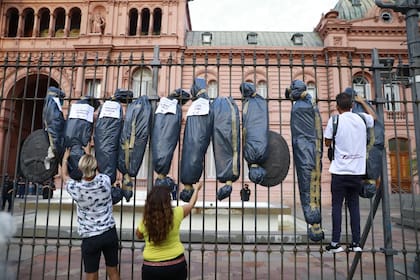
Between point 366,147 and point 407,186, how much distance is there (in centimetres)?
1956

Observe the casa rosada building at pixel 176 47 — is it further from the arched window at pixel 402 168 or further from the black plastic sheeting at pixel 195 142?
the black plastic sheeting at pixel 195 142

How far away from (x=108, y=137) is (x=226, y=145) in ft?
4.97

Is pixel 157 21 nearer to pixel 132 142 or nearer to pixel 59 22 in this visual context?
pixel 59 22

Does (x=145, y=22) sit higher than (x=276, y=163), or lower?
higher

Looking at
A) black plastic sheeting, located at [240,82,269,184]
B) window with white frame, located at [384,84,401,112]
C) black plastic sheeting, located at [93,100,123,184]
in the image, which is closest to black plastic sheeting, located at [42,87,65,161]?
black plastic sheeting, located at [93,100,123,184]

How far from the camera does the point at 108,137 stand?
12.8 feet

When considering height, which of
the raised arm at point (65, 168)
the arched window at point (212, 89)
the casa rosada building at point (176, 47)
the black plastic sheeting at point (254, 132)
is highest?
the casa rosada building at point (176, 47)

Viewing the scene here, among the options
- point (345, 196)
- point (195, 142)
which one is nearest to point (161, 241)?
point (195, 142)

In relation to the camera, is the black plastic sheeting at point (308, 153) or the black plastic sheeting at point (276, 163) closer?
the black plastic sheeting at point (308, 153)

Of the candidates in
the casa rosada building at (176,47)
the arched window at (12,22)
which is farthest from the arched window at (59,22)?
the arched window at (12,22)

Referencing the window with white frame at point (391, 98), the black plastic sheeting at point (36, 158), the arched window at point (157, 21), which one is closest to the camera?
the black plastic sheeting at point (36, 158)

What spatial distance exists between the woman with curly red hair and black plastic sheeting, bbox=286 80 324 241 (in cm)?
166

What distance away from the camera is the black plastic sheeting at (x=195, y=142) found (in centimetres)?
365

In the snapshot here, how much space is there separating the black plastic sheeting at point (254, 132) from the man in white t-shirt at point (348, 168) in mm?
811
